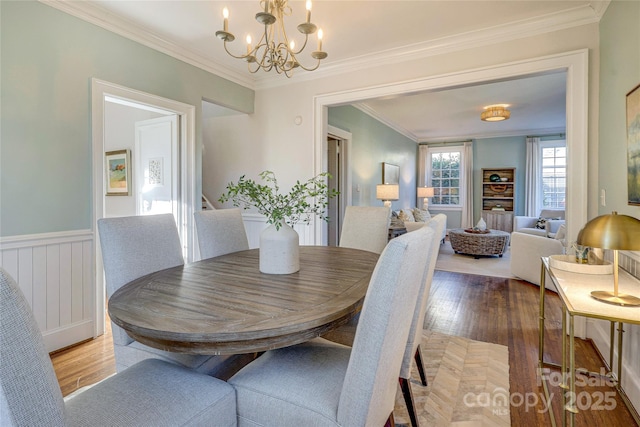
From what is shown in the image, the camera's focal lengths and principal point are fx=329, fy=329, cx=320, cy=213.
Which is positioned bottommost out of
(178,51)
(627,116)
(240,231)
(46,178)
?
(240,231)

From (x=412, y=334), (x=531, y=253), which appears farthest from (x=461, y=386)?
(x=531, y=253)

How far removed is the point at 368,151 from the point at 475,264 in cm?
254

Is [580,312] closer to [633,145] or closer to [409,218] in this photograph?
[633,145]

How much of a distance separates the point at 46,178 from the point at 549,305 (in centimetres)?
453

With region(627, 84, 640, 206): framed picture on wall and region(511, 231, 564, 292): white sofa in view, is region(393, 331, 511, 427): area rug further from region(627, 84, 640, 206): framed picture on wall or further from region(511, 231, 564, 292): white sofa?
region(511, 231, 564, 292): white sofa

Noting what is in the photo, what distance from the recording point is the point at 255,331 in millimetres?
984

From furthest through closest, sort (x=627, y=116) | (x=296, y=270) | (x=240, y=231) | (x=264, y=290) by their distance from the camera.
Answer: (x=240, y=231) → (x=627, y=116) → (x=296, y=270) → (x=264, y=290)

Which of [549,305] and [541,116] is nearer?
[549,305]

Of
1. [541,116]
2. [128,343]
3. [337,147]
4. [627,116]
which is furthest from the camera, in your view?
[541,116]

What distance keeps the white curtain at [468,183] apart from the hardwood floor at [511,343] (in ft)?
13.8

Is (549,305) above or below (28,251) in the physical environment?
below

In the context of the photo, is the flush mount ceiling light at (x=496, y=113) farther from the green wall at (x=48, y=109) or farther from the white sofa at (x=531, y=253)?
the green wall at (x=48, y=109)

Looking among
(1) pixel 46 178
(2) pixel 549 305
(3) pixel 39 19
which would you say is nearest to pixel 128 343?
(1) pixel 46 178

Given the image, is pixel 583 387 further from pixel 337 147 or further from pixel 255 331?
pixel 337 147
